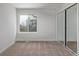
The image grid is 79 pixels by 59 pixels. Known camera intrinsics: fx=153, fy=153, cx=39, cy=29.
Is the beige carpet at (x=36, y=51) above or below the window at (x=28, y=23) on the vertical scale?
below

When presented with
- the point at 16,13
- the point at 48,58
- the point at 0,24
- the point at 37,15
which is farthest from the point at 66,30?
the point at 48,58

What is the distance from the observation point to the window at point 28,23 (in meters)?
10.0

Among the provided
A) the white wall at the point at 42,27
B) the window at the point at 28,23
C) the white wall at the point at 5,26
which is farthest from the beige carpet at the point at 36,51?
the window at the point at 28,23

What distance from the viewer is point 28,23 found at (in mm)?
10070

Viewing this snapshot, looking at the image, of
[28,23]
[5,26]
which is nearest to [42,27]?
[28,23]

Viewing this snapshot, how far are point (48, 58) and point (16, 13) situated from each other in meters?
8.26

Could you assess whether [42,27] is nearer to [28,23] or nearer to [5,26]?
[28,23]

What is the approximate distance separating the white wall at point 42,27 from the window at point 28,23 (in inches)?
10.6

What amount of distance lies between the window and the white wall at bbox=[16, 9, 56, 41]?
0.88 feet

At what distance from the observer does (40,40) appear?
9.82 m

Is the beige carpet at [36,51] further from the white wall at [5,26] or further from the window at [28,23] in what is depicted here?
the window at [28,23]

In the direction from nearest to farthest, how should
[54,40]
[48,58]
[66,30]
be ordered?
[48,58], [66,30], [54,40]

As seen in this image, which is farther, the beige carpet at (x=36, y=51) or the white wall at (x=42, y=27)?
the white wall at (x=42, y=27)

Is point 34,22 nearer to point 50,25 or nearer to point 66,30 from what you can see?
point 50,25
